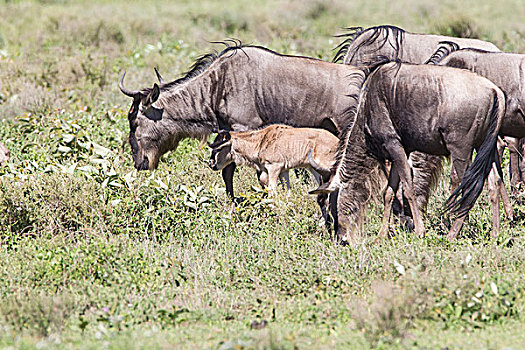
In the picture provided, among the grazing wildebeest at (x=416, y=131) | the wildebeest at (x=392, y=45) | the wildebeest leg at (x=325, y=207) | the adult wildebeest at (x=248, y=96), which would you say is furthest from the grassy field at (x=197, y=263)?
the wildebeest at (x=392, y=45)

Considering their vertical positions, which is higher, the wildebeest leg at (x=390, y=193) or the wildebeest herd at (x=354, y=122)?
the wildebeest herd at (x=354, y=122)

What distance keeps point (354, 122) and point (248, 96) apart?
4.97ft

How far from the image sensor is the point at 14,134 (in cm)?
991

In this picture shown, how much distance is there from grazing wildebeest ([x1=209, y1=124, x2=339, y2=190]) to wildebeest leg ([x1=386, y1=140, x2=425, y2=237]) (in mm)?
813

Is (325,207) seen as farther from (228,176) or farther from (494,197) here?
(494,197)

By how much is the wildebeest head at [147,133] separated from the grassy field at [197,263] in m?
0.34

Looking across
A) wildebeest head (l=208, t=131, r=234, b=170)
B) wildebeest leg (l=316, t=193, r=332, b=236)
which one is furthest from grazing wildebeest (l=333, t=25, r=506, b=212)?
wildebeest leg (l=316, t=193, r=332, b=236)

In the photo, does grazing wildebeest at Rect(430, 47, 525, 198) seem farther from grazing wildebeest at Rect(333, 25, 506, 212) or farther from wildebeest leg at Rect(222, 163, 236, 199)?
wildebeest leg at Rect(222, 163, 236, 199)

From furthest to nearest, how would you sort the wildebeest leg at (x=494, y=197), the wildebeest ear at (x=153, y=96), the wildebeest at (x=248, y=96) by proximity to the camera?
1. the wildebeest ear at (x=153, y=96)
2. the wildebeest at (x=248, y=96)
3. the wildebeest leg at (x=494, y=197)

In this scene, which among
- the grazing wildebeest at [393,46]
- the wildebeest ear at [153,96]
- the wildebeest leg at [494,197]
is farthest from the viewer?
the grazing wildebeest at [393,46]

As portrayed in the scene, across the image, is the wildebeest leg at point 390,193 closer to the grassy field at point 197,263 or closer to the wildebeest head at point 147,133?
the grassy field at point 197,263

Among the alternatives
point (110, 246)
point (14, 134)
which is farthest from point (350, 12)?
point (110, 246)

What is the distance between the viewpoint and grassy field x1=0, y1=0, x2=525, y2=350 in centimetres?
481

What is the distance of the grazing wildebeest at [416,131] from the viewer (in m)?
6.30
